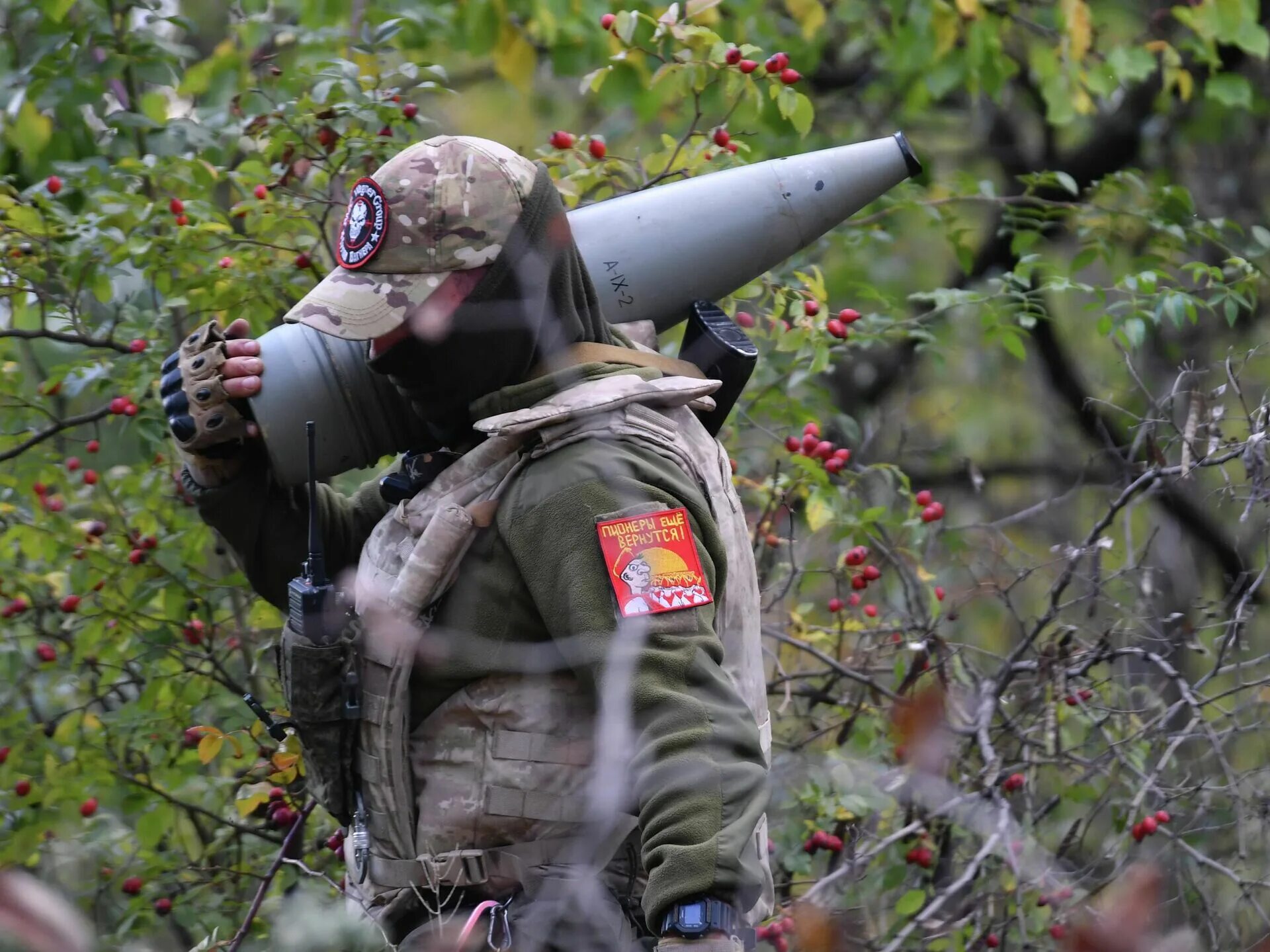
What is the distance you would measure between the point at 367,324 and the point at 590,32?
344 cm

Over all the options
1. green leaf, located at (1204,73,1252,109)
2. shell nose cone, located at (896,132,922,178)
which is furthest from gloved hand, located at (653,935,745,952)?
green leaf, located at (1204,73,1252,109)

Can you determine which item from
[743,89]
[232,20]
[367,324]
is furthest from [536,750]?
[232,20]

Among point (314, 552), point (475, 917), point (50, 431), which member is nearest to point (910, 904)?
point (475, 917)

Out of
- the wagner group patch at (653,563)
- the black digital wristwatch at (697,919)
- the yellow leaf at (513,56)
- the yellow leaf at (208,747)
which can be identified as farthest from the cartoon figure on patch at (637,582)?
the yellow leaf at (513,56)

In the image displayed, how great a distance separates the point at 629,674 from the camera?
2148 millimetres

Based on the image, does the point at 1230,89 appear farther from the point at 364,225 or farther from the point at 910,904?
the point at 364,225

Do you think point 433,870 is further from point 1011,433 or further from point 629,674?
point 1011,433

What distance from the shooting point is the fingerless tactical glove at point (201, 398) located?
2.59m

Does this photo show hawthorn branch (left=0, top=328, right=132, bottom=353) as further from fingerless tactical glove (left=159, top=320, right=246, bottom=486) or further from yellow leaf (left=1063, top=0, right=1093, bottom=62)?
yellow leaf (left=1063, top=0, right=1093, bottom=62)

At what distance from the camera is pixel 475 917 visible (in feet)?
7.55

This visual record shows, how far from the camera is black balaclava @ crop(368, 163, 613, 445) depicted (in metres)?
2.43

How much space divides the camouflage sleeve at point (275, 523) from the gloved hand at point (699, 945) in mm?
1078

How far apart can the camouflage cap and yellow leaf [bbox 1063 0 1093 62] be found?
3.80m

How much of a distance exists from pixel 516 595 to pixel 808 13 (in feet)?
12.8
